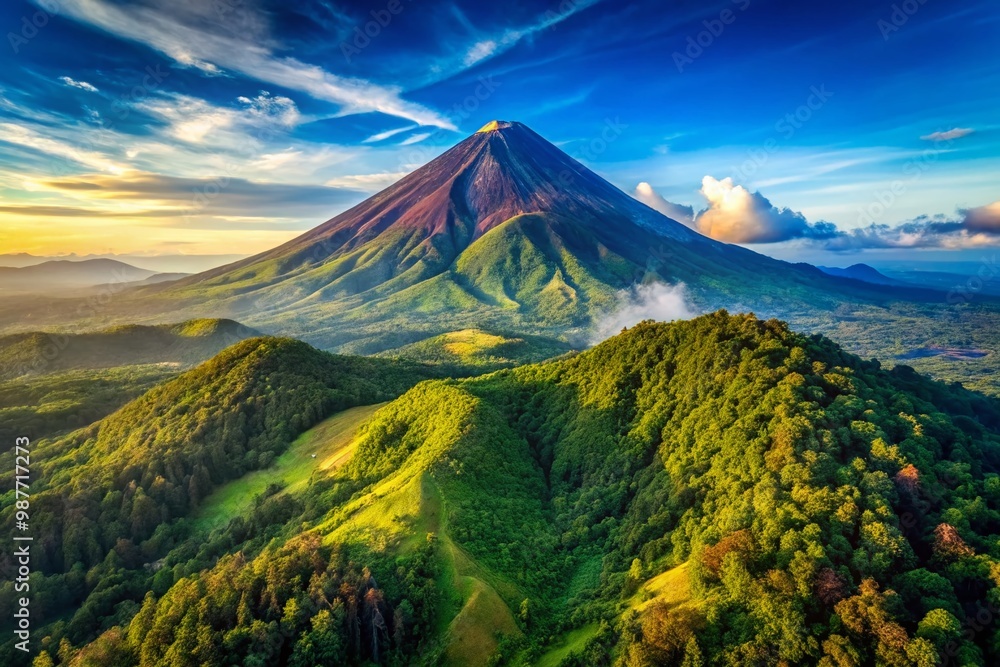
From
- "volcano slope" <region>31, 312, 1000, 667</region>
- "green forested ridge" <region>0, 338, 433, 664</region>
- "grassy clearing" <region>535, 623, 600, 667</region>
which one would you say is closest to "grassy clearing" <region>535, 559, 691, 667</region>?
"grassy clearing" <region>535, 623, 600, 667</region>

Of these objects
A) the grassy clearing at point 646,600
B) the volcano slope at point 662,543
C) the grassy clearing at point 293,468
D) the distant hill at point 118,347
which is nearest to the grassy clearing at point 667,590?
the grassy clearing at point 646,600

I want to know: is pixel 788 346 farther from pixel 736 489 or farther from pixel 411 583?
pixel 411 583

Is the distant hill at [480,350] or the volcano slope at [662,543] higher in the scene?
the volcano slope at [662,543]

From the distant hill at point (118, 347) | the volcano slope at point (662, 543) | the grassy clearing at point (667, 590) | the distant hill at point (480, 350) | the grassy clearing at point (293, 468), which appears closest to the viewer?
the volcano slope at point (662, 543)

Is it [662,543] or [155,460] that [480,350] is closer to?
[155,460]

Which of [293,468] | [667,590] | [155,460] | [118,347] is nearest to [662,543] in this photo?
[667,590]

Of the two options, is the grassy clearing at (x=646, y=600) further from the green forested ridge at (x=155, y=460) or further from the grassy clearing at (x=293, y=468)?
the green forested ridge at (x=155, y=460)
